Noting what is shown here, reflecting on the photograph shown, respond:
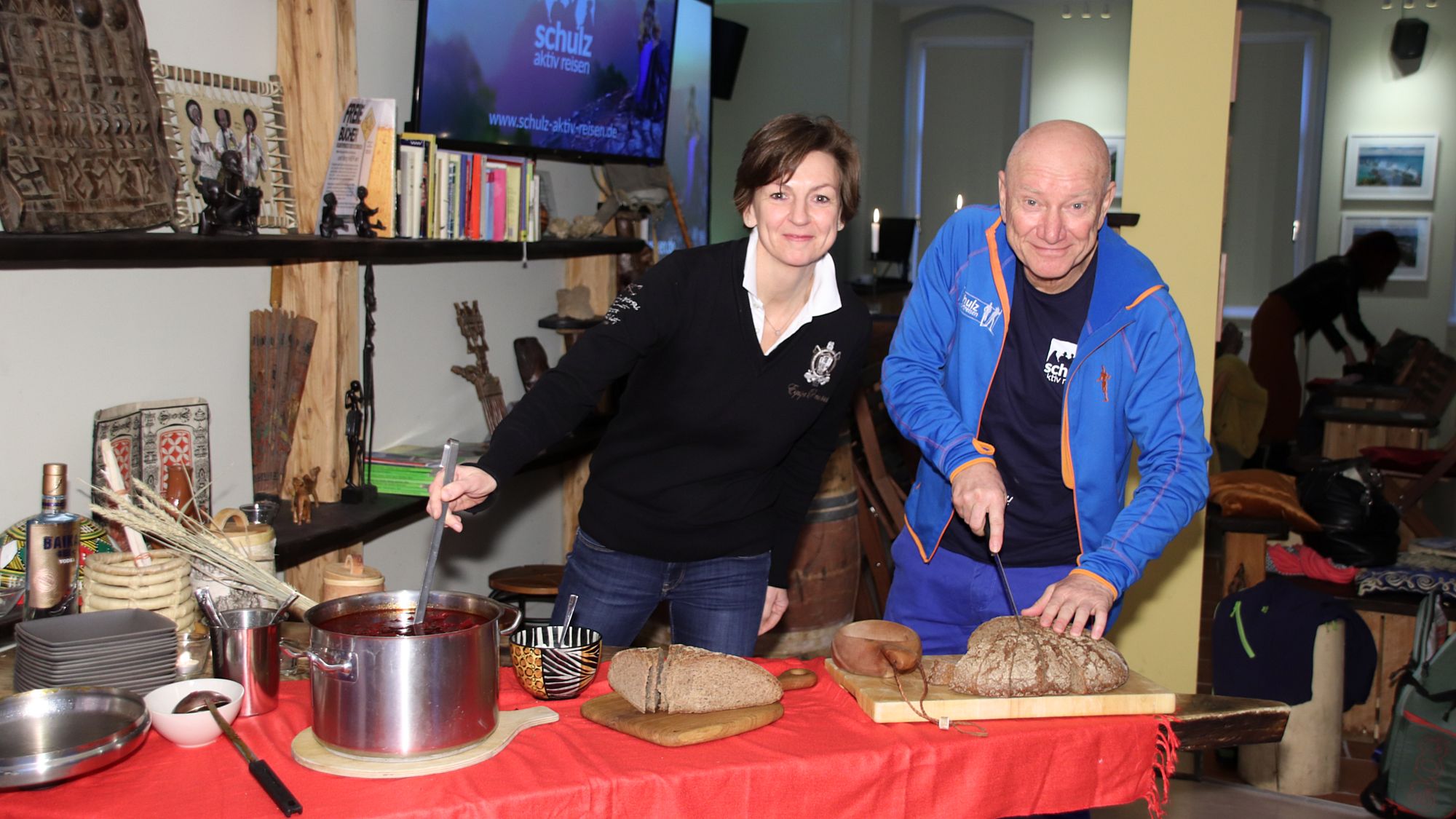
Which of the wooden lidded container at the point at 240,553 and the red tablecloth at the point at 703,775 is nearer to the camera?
the red tablecloth at the point at 703,775

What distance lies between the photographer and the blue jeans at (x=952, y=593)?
224cm

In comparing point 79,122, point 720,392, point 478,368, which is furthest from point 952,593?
point 478,368

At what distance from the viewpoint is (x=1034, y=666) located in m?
1.83

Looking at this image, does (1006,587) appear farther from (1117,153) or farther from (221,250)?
(1117,153)

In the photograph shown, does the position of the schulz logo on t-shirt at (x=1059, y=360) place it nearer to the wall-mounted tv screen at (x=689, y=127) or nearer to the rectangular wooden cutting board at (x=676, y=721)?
the rectangular wooden cutting board at (x=676, y=721)

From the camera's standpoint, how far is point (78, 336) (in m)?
2.52

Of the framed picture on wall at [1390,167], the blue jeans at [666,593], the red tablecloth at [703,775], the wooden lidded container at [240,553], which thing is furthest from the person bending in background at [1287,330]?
the wooden lidded container at [240,553]

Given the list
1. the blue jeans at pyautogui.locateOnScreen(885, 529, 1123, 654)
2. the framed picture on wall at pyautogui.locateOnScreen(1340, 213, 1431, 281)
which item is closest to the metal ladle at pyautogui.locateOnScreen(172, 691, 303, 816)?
the blue jeans at pyautogui.locateOnScreen(885, 529, 1123, 654)

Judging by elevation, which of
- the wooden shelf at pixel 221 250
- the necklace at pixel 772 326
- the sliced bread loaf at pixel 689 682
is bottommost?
the sliced bread loaf at pixel 689 682

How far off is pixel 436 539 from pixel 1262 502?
3598mm

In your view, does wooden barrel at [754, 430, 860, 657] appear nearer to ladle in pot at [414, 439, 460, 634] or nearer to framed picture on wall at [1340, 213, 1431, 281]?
ladle in pot at [414, 439, 460, 634]

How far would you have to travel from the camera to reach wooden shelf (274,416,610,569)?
2.84 metres

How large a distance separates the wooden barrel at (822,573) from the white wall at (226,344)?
1256mm

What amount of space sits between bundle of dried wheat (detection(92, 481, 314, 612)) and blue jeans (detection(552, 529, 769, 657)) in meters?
0.54
